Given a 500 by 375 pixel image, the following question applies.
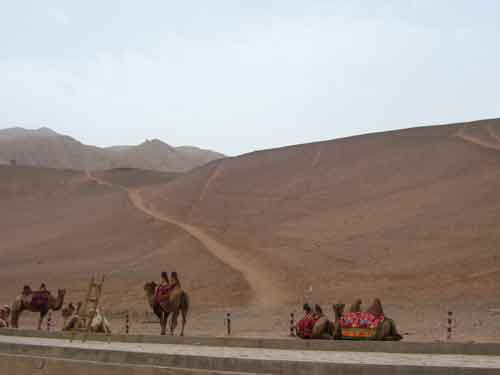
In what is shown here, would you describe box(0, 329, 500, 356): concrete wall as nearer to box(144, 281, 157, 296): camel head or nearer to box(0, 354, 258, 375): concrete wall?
box(0, 354, 258, 375): concrete wall

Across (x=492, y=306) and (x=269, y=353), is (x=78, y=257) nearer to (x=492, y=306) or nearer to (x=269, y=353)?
(x=492, y=306)

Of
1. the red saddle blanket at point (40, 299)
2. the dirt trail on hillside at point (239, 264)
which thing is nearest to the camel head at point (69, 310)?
the red saddle blanket at point (40, 299)

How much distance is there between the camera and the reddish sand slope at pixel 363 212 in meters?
29.7

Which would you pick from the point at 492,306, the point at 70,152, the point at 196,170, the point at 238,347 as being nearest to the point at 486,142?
the point at 196,170

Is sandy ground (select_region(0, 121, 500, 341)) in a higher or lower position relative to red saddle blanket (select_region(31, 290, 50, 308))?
A: higher

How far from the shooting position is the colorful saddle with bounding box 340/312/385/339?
41.8 feet

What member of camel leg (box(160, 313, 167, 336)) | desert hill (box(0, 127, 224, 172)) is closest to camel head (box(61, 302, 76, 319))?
camel leg (box(160, 313, 167, 336))

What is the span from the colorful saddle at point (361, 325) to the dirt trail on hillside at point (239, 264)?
1459 centimetres

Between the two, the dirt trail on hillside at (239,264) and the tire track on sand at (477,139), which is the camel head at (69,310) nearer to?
the dirt trail on hillside at (239,264)

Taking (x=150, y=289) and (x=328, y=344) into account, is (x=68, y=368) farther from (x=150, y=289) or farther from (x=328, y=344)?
(x=150, y=289)

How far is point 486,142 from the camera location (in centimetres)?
5609

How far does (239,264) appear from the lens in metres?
34.7

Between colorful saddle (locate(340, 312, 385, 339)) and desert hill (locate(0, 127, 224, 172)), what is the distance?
120279 mm

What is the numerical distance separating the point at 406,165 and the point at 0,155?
98441 mm
